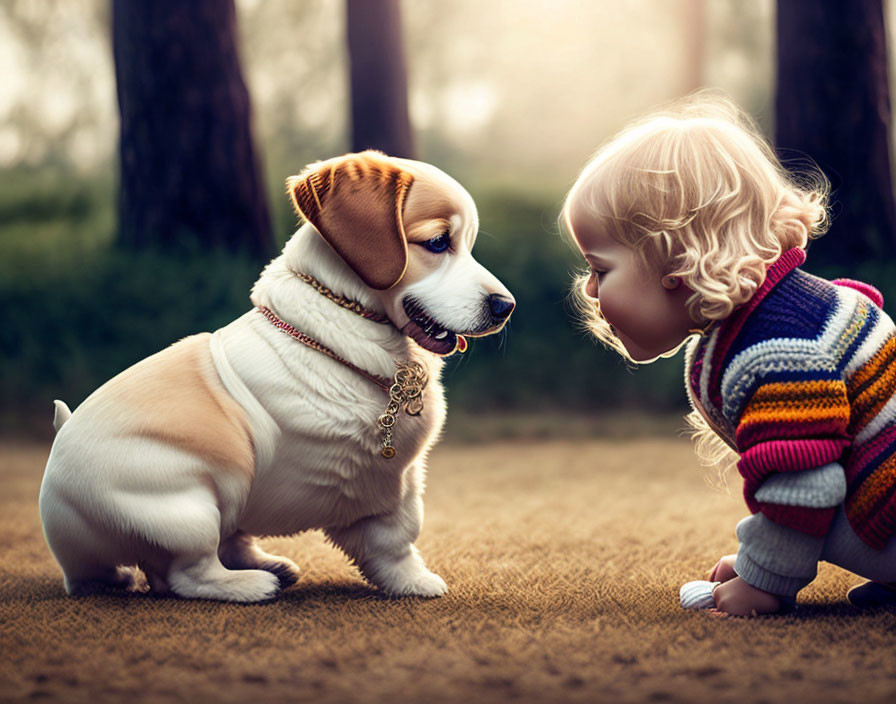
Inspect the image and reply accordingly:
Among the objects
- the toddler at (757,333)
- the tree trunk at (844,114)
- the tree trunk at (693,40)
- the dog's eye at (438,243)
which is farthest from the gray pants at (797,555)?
the tree trunk at (693,40)

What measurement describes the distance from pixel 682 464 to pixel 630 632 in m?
2.10

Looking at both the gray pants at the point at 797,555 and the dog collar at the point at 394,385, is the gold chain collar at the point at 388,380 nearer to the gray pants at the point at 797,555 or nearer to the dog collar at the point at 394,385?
the dog collar at the point at 394,385

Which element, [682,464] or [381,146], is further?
[381,146]

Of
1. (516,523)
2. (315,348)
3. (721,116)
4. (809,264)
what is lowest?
(516,523)

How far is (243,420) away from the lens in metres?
1.75

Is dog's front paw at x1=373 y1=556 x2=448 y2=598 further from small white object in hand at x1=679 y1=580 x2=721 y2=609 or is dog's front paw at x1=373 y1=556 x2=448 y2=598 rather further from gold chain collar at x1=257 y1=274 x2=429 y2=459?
small white object in hand at x1=679 y1=580 x2=721 y2=609

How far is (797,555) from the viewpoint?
1.63 metres

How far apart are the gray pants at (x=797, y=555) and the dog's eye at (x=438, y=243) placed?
0.76m

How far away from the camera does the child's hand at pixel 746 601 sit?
5.44 ft

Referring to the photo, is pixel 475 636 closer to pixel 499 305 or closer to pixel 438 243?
pixel 499 305

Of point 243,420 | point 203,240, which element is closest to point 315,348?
point 243,420

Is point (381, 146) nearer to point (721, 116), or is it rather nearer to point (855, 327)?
point (721, 116)

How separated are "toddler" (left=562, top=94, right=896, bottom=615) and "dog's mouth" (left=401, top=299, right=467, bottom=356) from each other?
31cm

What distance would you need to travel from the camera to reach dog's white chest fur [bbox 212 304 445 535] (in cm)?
174
